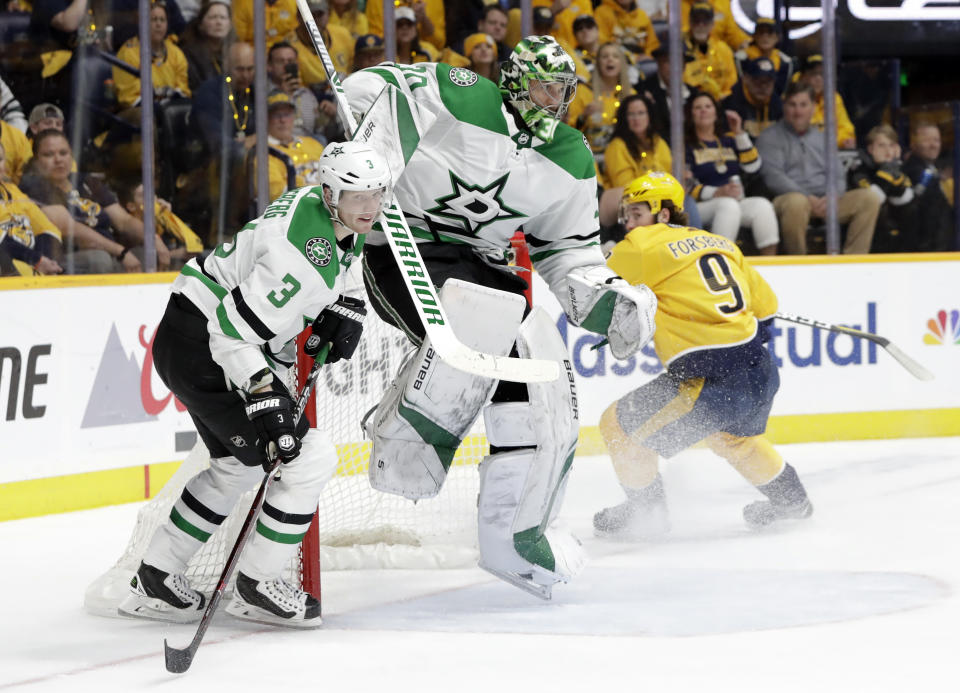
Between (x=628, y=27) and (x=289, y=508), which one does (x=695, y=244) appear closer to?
(x=289, y=508)

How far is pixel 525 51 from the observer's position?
2.82 m

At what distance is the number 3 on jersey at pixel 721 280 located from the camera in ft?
12.6

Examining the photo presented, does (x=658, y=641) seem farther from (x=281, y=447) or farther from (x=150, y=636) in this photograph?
(x=150, y=636)

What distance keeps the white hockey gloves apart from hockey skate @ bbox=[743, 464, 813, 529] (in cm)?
113

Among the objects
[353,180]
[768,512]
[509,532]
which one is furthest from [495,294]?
[768,512]

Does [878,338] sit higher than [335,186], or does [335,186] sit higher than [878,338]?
[335,186]

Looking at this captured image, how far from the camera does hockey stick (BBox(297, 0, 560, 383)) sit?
248 cm

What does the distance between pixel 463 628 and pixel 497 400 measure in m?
0.49

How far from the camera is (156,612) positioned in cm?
281

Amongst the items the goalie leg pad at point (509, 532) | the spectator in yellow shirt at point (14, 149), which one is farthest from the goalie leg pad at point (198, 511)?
the spectator in yellow shirt at point (14, 149)

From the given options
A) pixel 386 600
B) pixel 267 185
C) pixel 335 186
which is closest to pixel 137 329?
pixel 267 185

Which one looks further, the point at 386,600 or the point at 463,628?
the point at 386,600

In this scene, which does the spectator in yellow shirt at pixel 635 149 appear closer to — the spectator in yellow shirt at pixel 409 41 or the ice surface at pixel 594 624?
the spectator in yellow shirt at pixel 409 41

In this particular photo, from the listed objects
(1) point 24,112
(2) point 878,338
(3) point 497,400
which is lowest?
(2) point 878,338
